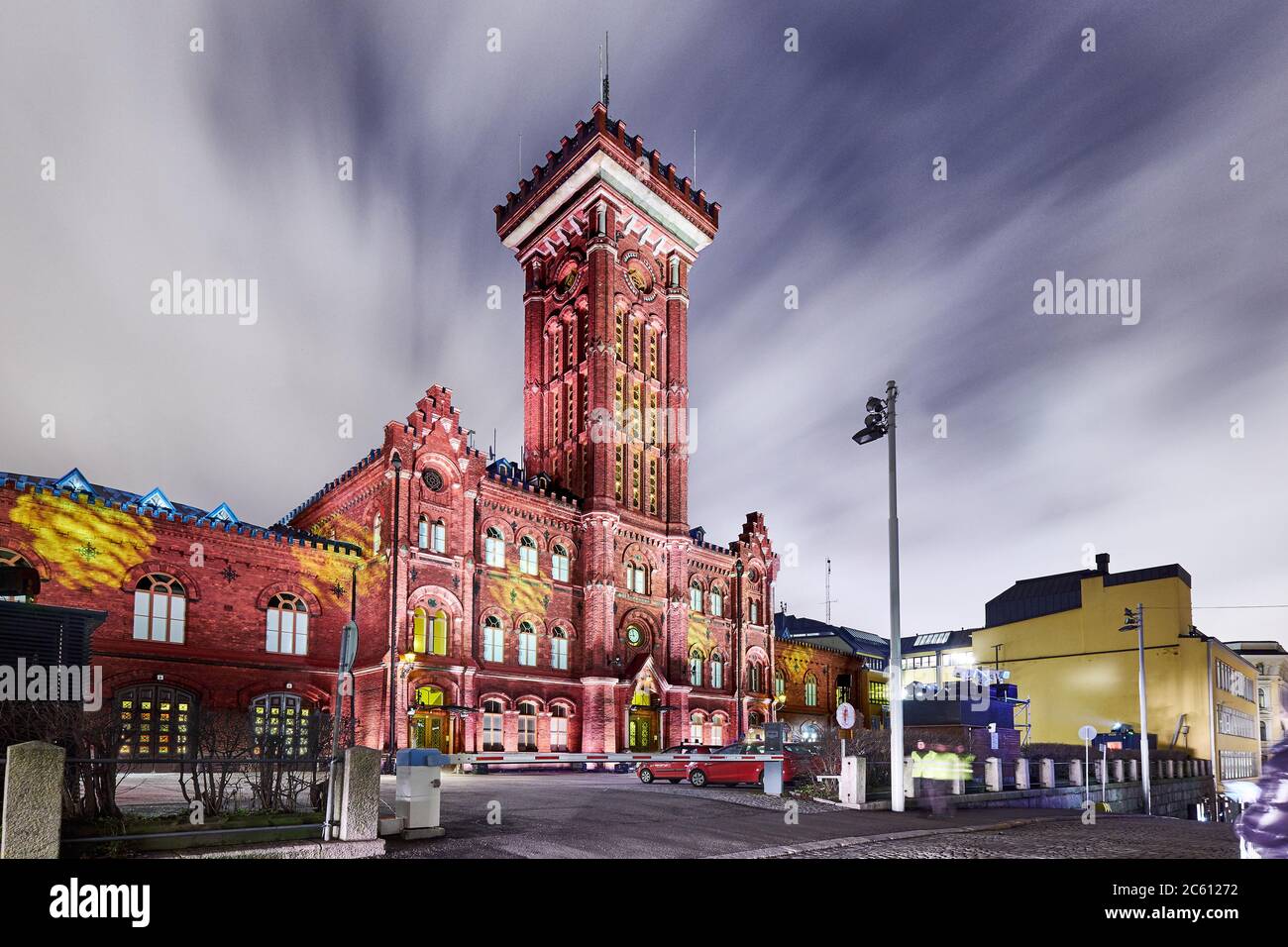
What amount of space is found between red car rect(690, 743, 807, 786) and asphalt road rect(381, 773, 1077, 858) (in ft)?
1.32

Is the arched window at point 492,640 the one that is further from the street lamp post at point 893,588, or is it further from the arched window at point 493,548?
the street lamp post at point 893,588

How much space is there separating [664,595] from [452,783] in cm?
2420

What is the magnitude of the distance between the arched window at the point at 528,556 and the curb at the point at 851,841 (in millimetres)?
27324

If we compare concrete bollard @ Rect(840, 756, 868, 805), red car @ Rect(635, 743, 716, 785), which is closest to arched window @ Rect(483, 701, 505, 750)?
red car @ Rect(635, 743, 716, 785)

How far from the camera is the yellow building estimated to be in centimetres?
5075

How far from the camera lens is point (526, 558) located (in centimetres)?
4300

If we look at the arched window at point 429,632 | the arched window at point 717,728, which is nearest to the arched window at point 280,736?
the arched window at point 429,632

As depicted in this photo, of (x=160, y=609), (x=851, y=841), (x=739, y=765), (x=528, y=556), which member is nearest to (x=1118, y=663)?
(x=528, y=556)

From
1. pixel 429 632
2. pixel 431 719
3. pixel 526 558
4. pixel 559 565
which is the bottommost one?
pixel 431 719

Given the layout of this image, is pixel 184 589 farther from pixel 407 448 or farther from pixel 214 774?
pixel 214 774

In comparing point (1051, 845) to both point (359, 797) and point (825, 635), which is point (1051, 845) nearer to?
point (359, 797)

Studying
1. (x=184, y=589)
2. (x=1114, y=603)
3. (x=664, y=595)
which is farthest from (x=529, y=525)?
(x=1114, y=603)

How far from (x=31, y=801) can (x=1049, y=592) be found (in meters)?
64.4
